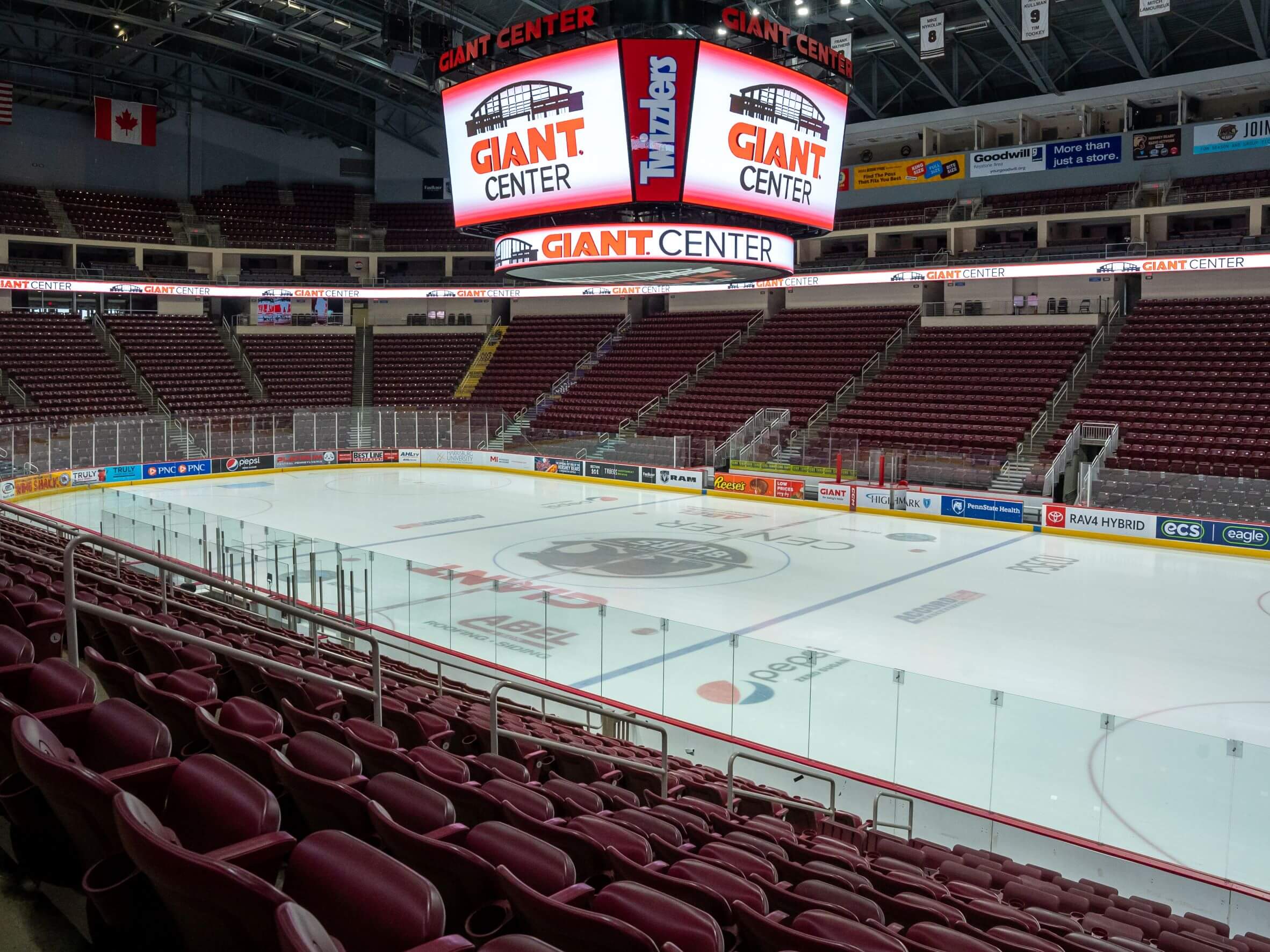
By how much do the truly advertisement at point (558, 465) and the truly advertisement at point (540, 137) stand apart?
14.3m

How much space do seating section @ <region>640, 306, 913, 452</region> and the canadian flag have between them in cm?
2553

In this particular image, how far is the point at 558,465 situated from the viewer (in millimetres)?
33375

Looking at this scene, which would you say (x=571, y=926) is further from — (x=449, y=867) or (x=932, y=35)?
(x=932, y=35)

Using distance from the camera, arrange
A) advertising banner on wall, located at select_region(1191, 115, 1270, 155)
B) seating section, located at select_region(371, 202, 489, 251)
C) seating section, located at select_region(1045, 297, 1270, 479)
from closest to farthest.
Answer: seating section, located at select_region(1045, 297, 1270, 479) → advertising banner on wall, located at select_region(1191, 115, 1270, 155) → seating section, located at select_region(371, 202, 489, 251)

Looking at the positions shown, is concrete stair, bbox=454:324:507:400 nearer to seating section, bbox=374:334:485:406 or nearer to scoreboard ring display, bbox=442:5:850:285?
seating section, bbox=374:334:485:406

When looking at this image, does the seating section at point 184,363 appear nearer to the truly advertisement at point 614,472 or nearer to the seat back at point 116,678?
the truly advertisement at point 614,472

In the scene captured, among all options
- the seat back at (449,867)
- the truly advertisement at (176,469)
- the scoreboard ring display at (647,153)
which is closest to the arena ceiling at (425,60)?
the scoreboard ring display at (647,153)

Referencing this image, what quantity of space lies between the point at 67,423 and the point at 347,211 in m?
23.4

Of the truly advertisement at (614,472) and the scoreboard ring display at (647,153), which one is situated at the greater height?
the scoreboard ring display at (647,153)

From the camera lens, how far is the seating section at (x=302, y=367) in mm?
41000

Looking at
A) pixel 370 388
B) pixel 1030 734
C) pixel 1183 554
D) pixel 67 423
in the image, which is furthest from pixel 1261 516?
pixel 370 388

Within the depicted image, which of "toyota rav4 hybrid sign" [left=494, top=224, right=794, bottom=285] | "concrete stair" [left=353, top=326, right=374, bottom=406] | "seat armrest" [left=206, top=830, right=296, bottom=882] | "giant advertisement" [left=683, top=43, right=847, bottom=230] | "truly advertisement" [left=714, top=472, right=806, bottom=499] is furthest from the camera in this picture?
"concrete stair" [left=353, top=326, right=374, bottom=406]

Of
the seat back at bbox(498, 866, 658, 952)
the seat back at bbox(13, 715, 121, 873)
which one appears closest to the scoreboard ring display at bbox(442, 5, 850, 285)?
the seat back at bbox(13, 715, 121, 873)

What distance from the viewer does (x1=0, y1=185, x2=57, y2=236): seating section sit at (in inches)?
1538
